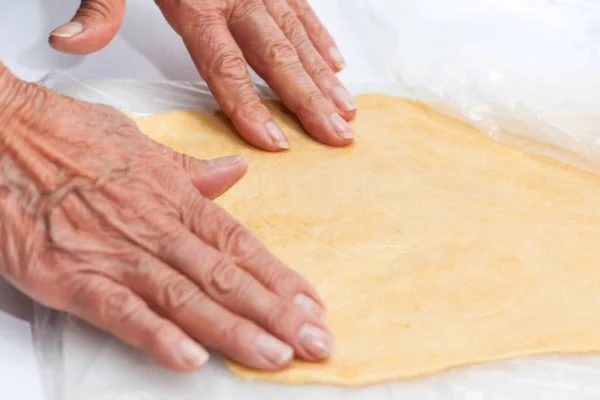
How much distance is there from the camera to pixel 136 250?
0.80 metres

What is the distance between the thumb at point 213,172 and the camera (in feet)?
3.07

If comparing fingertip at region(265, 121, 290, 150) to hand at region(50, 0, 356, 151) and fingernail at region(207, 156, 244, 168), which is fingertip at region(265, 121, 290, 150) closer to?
hand at region(50, 0, 356, 151)

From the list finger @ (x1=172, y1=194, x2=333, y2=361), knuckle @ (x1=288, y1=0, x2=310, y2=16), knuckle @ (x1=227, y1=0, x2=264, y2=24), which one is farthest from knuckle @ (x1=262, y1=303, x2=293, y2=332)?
knuckle @ (x1=288, y1=0, x2=310, y2=16)

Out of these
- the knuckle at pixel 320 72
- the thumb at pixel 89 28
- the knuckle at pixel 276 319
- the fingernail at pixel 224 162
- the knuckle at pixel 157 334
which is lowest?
the knuckle at pixel 320 72

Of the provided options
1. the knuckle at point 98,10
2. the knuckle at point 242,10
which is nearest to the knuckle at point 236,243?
the knuckle at point 98,10

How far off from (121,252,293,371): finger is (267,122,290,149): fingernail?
49 cm

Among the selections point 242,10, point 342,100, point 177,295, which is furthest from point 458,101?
point 177,295

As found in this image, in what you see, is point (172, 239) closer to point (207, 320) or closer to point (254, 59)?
point (207, 320)

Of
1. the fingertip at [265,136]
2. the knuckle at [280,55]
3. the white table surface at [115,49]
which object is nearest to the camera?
the fingertip at [265,136]

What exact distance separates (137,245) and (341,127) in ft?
1.90

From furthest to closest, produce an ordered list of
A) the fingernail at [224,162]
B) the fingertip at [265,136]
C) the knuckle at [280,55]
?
1. the knuckle at [280,55]
2. the fingertip at [265,136]
3. the fingernail at [224,162]

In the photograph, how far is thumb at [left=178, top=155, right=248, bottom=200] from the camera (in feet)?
3.07

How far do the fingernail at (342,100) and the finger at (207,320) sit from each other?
67 cm

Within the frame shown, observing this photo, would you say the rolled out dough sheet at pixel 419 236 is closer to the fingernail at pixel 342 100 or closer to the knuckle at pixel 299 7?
the fingernail at pixel 342 100
